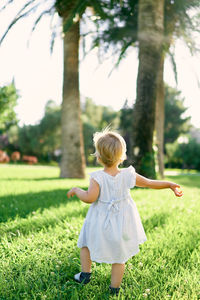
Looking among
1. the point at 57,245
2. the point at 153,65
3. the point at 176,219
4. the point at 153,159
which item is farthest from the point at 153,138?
the point at 57,245

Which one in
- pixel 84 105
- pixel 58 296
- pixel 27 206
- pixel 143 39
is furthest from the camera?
pixel 84 105

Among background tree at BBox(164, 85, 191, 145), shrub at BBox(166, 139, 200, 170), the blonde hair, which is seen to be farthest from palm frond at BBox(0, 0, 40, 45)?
background tree at BBox(164, 85, 191, 145)

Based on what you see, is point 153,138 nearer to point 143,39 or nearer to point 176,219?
point 143,39

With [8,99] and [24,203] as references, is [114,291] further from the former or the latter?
[8,99]

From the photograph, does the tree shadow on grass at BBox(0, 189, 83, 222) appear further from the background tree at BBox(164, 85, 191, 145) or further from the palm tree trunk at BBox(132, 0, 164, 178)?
the background tree at BBox(164, 85, 191, 145)

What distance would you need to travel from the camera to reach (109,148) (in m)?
2.28

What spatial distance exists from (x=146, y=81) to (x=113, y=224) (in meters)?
6.79

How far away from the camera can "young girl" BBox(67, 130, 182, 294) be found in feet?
7.39

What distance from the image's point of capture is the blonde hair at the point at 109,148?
2291 millimetres

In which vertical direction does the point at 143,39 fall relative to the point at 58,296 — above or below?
above

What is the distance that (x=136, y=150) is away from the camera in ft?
28.3

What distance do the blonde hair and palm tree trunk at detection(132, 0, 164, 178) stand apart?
6.31m

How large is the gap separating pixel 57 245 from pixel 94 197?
1129 mm

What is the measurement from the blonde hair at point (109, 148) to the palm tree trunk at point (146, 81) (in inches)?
249
